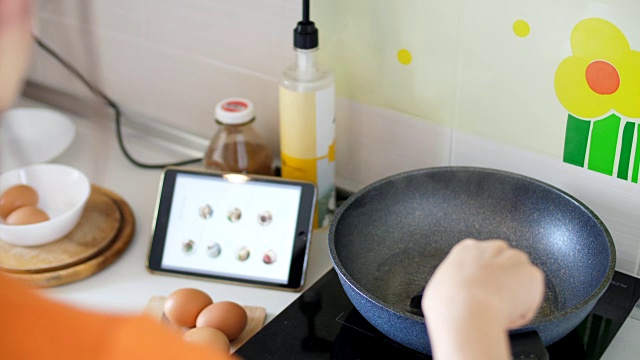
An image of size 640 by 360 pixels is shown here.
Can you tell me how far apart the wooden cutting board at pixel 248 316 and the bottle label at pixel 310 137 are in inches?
8.2

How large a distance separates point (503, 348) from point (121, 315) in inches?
9.5

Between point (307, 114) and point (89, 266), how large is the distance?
37 centimetres

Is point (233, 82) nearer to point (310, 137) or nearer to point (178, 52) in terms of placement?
point (178, 52)

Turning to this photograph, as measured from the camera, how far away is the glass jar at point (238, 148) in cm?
118

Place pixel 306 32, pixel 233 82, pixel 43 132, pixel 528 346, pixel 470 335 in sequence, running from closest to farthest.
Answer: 1. pixel 470 335
2. pixel 528 346
3. pixel 306 32
4. pixel 233 82
5. pixel 43 132

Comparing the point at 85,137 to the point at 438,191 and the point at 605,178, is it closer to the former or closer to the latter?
the point at 438,191

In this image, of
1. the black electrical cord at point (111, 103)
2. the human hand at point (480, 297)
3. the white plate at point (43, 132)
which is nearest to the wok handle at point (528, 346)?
the human hand at point (480, 297)

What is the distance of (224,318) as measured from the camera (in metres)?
0.97

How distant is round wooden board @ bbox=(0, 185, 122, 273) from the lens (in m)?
1.12

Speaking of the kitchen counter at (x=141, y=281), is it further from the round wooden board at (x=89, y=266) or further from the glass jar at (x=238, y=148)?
the glass jar at (x=238, y=148)

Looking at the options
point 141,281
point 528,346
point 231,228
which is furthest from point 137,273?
point 528,346

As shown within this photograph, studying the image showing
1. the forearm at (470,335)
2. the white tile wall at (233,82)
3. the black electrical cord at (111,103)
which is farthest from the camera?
the black electrical cord at (111,103)

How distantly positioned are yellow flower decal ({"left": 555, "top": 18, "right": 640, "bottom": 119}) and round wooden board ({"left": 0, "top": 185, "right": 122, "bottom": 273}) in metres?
0.66

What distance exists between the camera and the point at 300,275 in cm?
107
